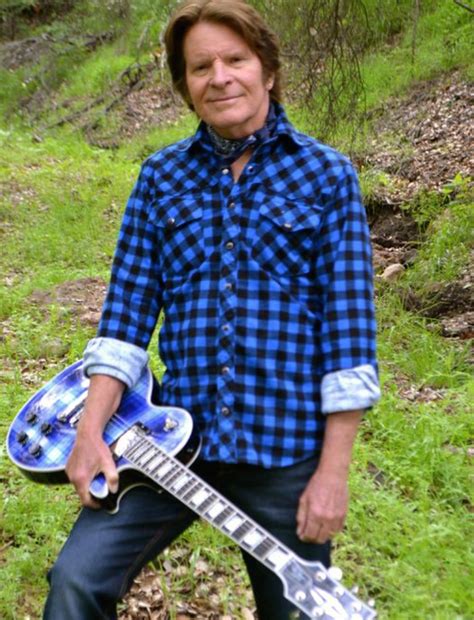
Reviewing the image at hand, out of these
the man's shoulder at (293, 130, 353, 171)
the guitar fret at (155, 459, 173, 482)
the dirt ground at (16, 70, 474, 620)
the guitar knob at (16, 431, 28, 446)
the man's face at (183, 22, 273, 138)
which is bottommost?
the dirt ground at (16, 70, 474, 620)

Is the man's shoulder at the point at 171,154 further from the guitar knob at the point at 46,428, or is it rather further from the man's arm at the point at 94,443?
the guitar knob at the point at 46,428

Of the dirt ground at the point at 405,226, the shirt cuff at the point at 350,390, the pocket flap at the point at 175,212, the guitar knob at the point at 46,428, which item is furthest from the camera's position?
the dirt ground at the point at 405,226

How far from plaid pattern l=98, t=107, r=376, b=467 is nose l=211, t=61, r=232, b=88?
175mm

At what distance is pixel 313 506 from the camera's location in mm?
1803

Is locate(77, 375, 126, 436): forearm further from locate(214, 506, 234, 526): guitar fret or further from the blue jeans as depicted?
locate(214, 506, 234, 526): guitar fret

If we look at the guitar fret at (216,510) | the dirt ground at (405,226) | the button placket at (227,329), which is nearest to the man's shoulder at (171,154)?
the button placket at (227,329)

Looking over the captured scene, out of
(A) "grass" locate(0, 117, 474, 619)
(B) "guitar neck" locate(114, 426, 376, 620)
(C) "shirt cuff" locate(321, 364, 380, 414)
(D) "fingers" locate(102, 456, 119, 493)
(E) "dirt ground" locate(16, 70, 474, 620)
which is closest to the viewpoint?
(B) "guitar neck" locate(114, 426, 376, 620)

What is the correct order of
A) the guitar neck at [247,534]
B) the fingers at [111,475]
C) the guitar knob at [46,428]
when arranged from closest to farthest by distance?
the guitar neck at [247,534], the fingers at [111,475], the guitar knob at [46,428]

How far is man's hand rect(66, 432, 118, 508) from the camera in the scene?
188 centimetres

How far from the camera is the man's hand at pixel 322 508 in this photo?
5.90 ft

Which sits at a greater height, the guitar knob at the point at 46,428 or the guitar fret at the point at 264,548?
the guitar knob at the point at 46,428

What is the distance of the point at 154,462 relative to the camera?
6.18 feet

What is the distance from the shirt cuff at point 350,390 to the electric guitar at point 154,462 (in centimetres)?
33

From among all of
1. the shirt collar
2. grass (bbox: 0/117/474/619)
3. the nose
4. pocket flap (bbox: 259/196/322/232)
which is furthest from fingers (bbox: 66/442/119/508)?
grass (bbox: 0/117/474/619)
